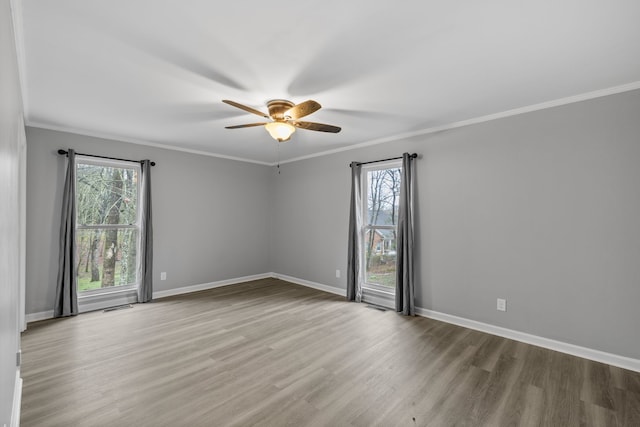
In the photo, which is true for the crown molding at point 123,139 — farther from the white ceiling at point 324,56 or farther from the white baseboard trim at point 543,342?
the white baseboard trim at point 543,342

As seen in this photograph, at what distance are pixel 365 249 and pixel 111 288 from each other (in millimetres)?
3867

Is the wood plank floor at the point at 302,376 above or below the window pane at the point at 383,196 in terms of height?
below

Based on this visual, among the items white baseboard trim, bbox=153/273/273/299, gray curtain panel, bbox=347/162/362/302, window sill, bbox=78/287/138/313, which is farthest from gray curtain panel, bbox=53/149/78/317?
gray curtain panel, bbox=347/162/362/302

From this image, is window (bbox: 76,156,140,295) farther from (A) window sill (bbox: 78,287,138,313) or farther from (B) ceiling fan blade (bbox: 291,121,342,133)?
(B) ceiling fan blade (bbox: 291,121,342,133)

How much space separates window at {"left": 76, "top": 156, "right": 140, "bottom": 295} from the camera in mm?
4070

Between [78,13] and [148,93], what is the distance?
3.58 feet

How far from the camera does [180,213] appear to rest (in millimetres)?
4938

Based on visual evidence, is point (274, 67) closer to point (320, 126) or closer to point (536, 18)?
point (320, 126)

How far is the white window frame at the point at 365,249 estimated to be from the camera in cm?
440

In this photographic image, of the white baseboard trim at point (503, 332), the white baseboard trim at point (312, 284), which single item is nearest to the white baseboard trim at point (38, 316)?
the white baseboard trim at point (503, 332)

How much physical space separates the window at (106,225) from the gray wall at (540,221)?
3951 mm

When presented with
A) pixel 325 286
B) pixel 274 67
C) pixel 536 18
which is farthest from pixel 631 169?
pixel 325 286

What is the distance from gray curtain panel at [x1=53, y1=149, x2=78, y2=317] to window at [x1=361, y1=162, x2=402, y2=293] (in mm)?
4000

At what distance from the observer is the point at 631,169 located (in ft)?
8.54
